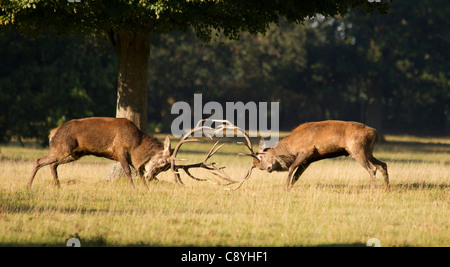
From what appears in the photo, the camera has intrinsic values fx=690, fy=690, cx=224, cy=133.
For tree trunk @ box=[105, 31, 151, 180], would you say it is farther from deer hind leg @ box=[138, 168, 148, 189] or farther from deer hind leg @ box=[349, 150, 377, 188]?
deer hind leg @ box=[349, 150, 377, 188]

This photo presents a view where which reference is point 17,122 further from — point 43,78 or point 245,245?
point 245,245

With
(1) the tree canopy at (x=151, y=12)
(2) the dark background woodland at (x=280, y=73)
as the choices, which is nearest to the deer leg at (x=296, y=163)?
(1) the tree canopy at (x=151, y=12)

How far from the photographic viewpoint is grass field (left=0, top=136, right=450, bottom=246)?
10.0 meters

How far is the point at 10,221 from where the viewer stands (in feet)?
35.3

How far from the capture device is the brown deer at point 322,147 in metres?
15.6

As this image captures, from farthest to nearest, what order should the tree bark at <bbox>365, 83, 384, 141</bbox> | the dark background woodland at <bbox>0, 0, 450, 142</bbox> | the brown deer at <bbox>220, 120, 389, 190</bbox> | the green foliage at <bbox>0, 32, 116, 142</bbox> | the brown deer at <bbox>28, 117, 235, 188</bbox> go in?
1. the tree bark at <bbox>365, 83, 384, 141</bbox>
2. the dark background woodland at <bbox>0, 0, 450, 142</bbox>
3. the green foliage at <bbox>0, 32, 116, 142</bbox>
4. the brown deer at <bbox>220, 120, 389, 190</bbox>
5. the brown deer at <bbox>28, 117, 235, 188</bbox>

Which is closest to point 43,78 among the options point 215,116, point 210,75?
point 215,116

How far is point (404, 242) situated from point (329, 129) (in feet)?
19.9

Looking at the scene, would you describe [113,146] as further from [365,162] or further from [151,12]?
[365,162]

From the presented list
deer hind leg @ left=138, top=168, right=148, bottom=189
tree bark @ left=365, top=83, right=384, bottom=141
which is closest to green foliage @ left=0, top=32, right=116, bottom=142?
deer hind leg @ left=138, top=168, right=148, bottom=189

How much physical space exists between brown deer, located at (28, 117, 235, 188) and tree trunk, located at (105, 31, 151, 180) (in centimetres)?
164

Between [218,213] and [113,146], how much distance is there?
3.95 m

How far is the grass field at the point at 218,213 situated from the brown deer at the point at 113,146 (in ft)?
1.86
